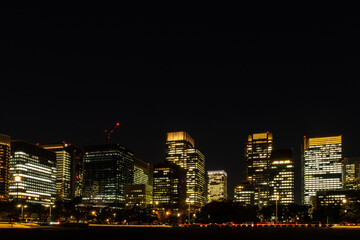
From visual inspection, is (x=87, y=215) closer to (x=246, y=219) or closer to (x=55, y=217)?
(x=55, y=217)

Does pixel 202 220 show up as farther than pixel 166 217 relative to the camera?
No

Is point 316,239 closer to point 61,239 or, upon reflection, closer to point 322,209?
point 61,239

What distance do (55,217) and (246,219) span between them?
Result: 6963 centimetres

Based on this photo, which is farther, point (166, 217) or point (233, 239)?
point (166, 217)

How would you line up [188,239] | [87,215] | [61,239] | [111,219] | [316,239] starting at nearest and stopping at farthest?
1. [61,239]
2. [188,239]
3. [316,239]
4. [111,219]
5. [87,215]

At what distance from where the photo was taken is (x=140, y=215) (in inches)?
5842

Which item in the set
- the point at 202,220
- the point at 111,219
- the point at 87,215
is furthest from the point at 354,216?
the point at 87,215

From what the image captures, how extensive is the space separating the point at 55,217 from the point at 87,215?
1480 centimetres

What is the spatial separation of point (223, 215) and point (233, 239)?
104 m

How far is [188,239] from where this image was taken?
52906 millimetres

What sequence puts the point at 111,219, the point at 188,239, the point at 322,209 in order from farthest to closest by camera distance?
the point at 322,209 → the point at 111,219 → the point at 188,239

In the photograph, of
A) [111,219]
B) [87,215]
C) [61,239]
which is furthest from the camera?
[87,215]

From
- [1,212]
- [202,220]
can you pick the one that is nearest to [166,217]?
[202,220]

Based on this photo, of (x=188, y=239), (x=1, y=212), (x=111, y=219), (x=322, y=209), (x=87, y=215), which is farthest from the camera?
(x=322, y=209)
